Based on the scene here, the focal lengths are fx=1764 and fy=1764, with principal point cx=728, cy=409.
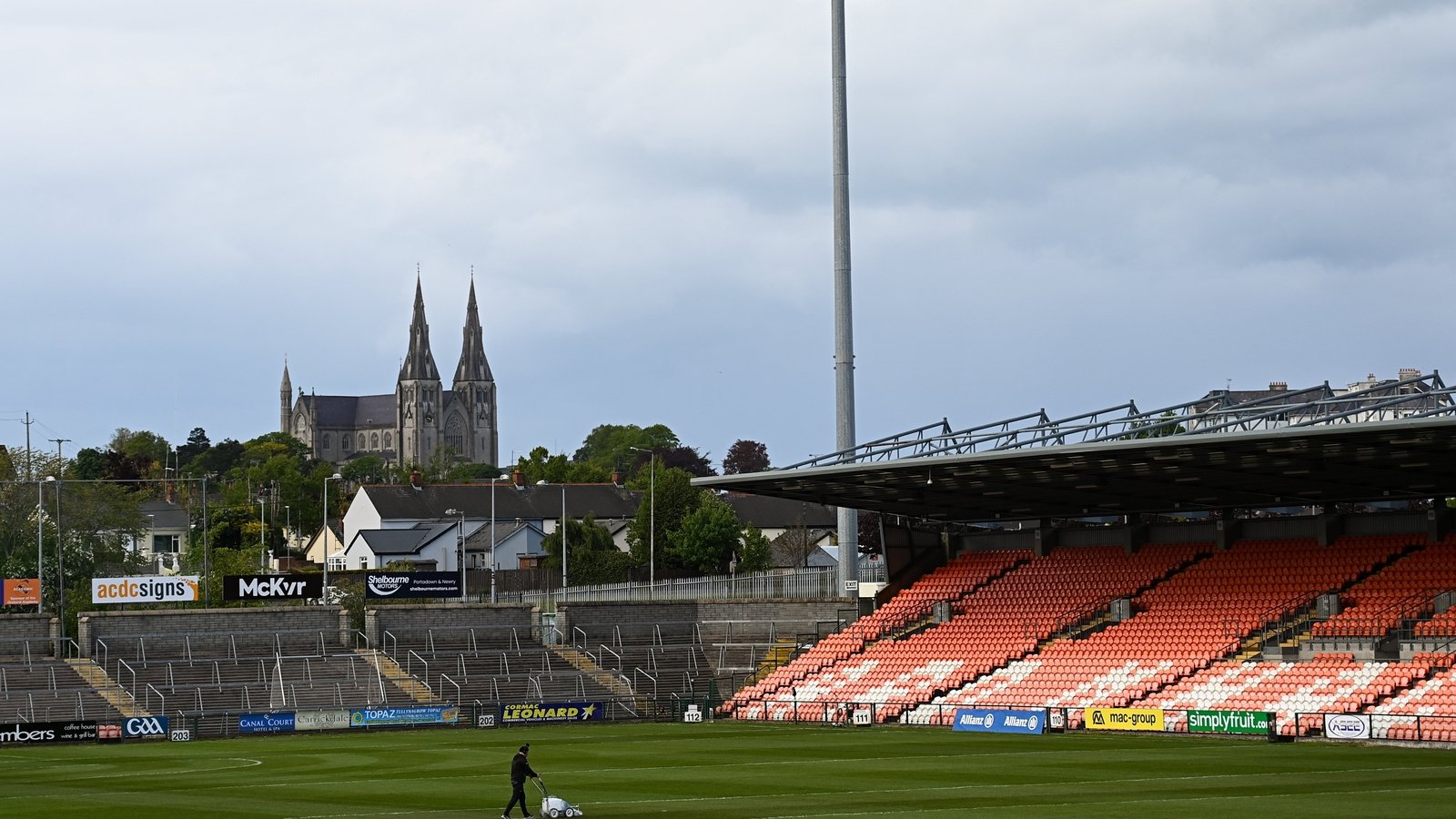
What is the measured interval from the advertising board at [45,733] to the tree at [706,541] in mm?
60136

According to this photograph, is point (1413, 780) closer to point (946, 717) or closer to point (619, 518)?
point (946, 717)

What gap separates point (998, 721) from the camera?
52094 mm

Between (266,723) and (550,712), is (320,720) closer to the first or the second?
(266,723)

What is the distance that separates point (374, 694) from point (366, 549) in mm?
79521

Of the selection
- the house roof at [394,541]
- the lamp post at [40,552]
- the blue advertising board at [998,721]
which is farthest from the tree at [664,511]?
the blue advertising board at [998,721]

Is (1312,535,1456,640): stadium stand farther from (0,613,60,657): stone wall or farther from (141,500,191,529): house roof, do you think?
(141,500,191,529): house roof

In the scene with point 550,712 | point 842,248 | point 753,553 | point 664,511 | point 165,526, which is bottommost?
point 550,712

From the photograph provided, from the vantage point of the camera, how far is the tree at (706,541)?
373 ft

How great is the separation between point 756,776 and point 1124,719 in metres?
15.7

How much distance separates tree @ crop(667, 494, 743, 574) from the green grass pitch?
59.5 m

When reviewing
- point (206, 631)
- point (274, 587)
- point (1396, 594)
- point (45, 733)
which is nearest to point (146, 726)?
point (45, 733)

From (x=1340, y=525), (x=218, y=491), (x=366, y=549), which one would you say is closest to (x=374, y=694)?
(x=1340, y=525)

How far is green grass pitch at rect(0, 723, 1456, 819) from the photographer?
31391mm

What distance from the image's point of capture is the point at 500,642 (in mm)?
72000
